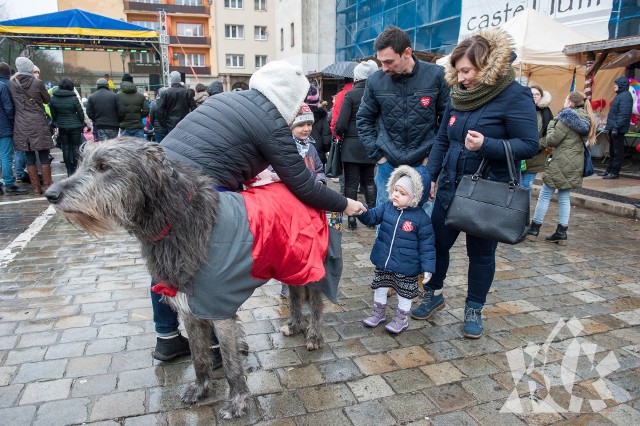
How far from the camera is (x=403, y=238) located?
140 inches

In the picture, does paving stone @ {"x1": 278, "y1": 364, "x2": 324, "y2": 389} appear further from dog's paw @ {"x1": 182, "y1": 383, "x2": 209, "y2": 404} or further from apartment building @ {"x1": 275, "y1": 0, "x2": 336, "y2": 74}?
apartment building @ {"x1": 275, "y1": 0, "x2": 336, "y2": 74}

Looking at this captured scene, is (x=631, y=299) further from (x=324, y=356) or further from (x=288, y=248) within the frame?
(x=288, y=248)

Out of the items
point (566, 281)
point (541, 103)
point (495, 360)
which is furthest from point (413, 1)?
point (495, 360)

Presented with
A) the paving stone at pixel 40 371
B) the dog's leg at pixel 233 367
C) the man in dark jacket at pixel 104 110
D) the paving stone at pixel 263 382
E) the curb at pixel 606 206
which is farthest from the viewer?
the man in dark jacket at pixel 104 110

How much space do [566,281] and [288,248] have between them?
11.3ft

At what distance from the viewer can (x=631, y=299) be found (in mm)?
4312

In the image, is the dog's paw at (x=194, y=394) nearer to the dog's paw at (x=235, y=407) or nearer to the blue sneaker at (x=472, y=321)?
the dog's paw at (x=235, y=407)

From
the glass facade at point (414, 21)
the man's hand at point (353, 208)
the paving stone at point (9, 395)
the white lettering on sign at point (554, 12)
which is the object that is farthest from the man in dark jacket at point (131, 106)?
the glass facade at point (414, 21)

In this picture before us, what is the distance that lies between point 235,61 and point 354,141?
4532 cm

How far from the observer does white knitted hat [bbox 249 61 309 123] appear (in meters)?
2.66

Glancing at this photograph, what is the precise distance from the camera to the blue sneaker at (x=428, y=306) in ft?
12.7

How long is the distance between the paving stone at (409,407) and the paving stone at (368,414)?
0.04 metres

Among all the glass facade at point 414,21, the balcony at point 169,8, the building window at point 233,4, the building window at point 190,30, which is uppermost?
the balcony at point 169,8

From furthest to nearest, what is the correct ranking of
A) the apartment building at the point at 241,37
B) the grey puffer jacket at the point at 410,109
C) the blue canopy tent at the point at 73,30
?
the apartment building at the point at 241,37 → the blue canopy tent at the point at 73,30 → the grey puffer jacket at the point at 410,109
